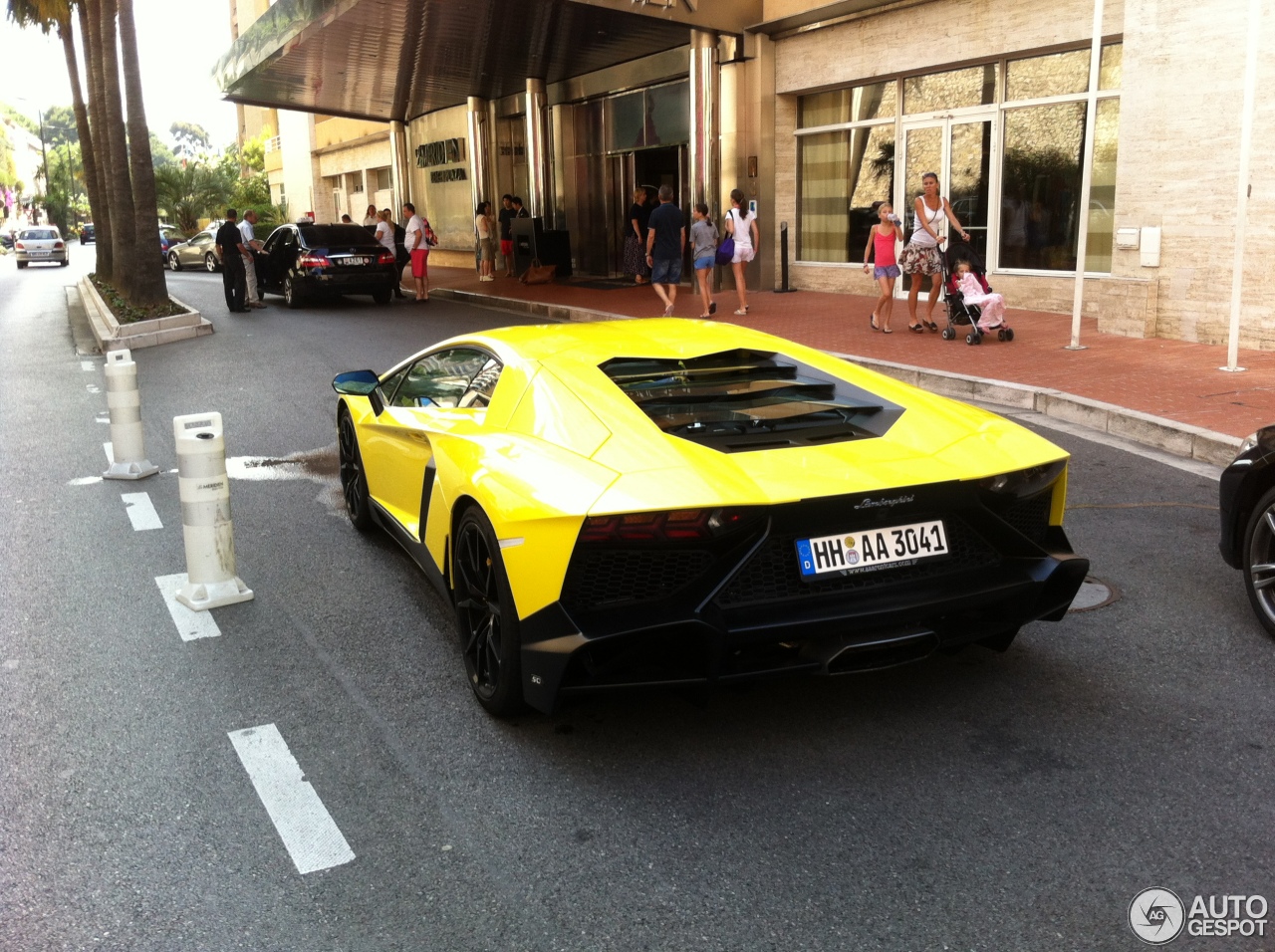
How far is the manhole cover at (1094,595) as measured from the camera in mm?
4941

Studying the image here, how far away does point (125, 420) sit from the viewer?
7.86m

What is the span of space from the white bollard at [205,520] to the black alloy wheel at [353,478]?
0.85 meters

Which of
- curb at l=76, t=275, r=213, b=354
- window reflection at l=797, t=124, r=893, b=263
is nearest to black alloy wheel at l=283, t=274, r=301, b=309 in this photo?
curb at l=76, t=275, r=213, b=354

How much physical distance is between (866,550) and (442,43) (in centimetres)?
2187

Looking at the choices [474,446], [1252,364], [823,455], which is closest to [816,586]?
[823,455]

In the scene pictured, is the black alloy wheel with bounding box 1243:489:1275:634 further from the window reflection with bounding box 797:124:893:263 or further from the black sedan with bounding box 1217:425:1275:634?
the window reflection with bounding box 797:124:893:263

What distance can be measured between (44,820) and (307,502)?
3853 mm

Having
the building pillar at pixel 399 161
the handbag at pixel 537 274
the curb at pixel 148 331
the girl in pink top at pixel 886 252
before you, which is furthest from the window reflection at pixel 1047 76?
the building pillar at pixel 399 161

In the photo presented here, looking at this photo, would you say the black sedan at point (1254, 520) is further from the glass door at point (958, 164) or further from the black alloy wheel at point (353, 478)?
the glass door at point (958, 164)

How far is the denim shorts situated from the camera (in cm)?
1586

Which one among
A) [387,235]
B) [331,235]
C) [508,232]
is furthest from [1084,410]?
[508,232]

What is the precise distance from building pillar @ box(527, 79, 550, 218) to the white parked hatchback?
113ft

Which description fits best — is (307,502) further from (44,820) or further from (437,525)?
(44,820)

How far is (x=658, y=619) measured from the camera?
3375 millimetres
